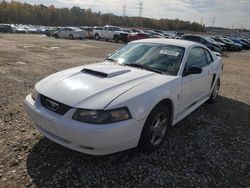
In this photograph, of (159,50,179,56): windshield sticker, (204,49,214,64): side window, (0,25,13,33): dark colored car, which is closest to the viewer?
(159,50,179,56): windshield sticker

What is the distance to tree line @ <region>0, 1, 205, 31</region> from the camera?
90375mm

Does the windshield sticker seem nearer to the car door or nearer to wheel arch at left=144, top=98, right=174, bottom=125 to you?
the car door

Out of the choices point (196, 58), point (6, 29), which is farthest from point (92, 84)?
point (6, 29)

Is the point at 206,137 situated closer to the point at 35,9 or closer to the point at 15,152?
the point at 15,152

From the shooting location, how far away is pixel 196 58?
4.77 meters

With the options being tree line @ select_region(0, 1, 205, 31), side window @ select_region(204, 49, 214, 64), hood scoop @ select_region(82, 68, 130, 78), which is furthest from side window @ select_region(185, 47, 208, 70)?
tree line @ select_region(0, 1, 205, 31)

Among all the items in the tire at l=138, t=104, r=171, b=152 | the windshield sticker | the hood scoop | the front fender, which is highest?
the windshield sticker

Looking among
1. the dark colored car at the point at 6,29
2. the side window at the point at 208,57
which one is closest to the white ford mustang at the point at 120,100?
the side window at the point at 208,57

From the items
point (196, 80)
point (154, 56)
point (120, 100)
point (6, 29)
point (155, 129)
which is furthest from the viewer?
point (6, 29)

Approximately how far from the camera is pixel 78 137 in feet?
9.10

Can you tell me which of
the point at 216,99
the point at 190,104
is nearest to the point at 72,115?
the point at 190,104

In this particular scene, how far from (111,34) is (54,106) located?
94.0ft

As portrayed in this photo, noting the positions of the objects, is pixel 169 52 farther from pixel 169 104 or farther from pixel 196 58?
pixel 169 104

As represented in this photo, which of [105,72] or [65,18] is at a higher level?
[105,72]
